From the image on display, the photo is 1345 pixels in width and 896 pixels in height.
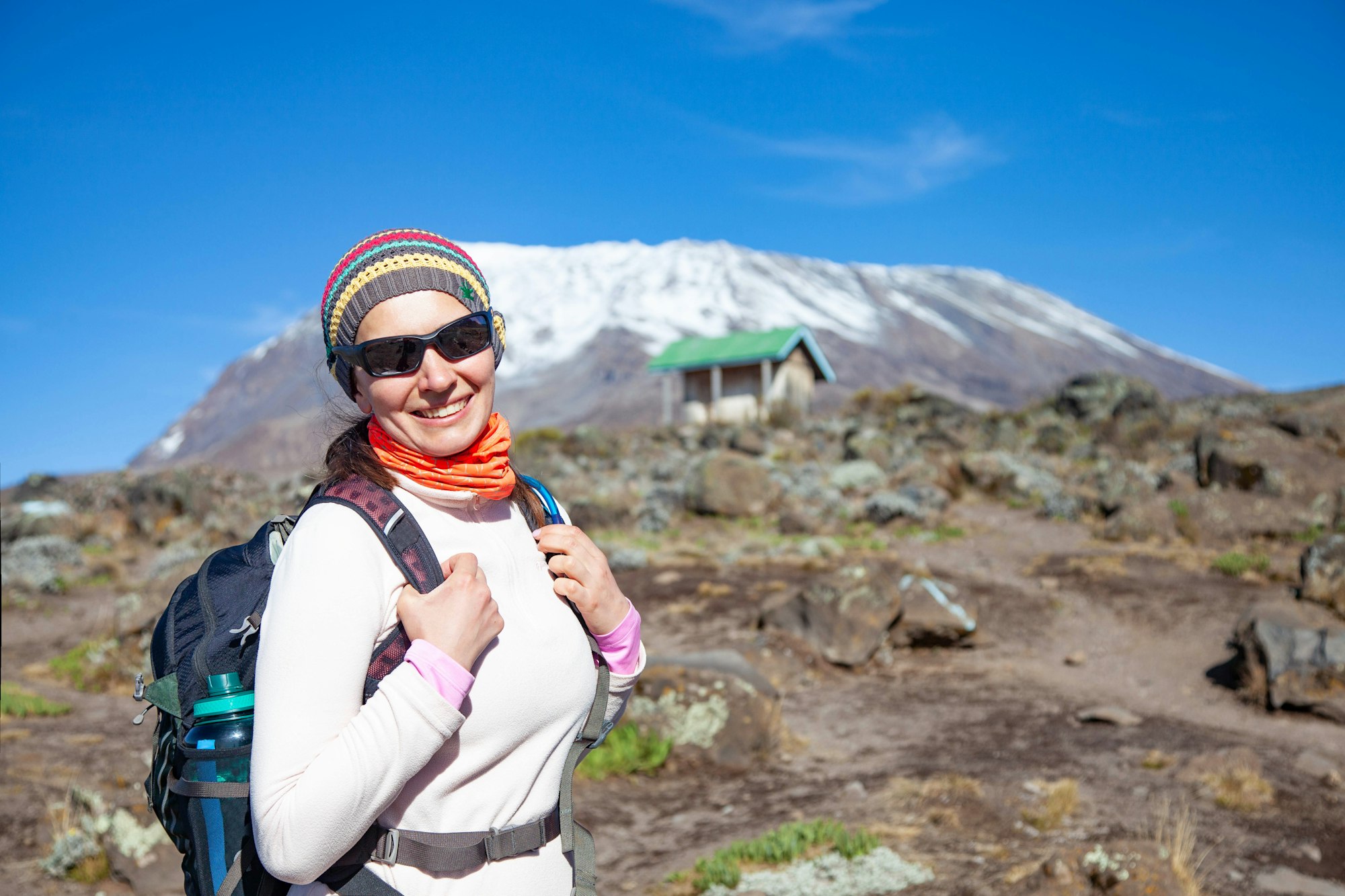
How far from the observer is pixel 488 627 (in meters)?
1.35

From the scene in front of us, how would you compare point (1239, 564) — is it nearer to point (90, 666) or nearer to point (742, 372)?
point (90, 666)

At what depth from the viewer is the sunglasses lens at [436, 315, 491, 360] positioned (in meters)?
1.50

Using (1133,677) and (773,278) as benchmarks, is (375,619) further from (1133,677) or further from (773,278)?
(773,278)

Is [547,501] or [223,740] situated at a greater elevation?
[547,501]

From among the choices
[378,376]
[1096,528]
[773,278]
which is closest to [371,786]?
[378,376]

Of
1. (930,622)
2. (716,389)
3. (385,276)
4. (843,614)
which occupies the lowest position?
(930,622)

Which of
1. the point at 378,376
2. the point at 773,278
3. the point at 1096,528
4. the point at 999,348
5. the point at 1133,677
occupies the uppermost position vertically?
the point at 773,278

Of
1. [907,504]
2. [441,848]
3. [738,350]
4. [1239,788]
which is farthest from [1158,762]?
[738,350]

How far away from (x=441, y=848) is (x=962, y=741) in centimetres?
519

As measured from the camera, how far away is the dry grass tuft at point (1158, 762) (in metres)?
5.21

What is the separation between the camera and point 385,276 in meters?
1.46

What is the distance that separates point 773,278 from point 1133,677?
161968mm

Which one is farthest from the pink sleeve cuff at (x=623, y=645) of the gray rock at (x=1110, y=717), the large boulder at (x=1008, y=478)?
the large boulder at (x=1008, y=478)

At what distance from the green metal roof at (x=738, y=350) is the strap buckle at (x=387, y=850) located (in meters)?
29.1
